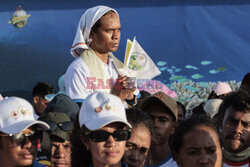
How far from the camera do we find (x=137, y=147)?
3.64 metres

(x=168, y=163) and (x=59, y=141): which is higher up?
(x=59, y=141)

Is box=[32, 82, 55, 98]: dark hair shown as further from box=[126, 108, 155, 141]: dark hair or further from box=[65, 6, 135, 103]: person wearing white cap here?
box=[126, 108, 155, 141]: dark hair

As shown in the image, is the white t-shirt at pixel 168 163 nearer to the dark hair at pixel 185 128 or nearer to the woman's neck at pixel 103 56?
the dark hair at pixel 185 128

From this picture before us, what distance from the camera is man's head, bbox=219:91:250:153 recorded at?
3.90 meters

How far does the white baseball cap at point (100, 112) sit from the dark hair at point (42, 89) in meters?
3.42

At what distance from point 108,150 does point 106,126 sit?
154 millimetres

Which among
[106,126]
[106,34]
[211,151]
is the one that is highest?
[106,34]

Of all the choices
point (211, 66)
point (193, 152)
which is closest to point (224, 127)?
point (193, 152)

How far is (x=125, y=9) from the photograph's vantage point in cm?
672

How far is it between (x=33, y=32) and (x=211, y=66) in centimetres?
247

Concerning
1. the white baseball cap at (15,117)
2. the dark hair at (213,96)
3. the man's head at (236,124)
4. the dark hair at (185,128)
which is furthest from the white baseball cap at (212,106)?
the white baseball cap at (15,117)

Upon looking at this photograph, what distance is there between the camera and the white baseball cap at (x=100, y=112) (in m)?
3.09

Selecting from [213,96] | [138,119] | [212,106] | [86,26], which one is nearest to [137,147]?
[138,119]

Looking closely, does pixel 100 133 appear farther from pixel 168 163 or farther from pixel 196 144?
pixel 168 163
